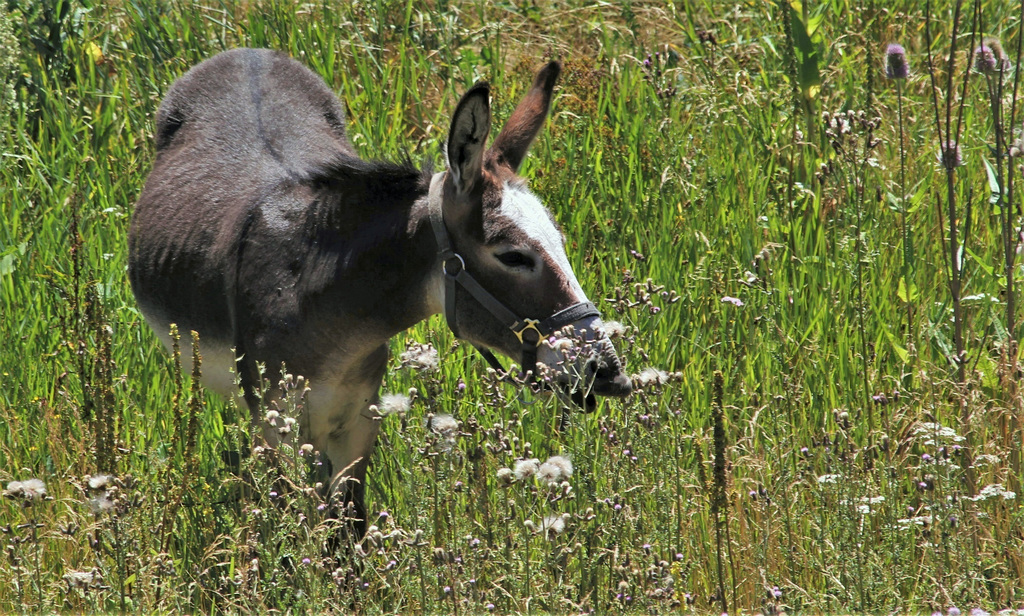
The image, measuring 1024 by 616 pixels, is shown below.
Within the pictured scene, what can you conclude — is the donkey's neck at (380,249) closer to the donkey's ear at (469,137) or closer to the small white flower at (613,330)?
the donkey's ear at (469,137)

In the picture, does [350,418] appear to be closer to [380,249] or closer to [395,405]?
[380,249]

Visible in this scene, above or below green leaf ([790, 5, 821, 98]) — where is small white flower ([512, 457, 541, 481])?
below

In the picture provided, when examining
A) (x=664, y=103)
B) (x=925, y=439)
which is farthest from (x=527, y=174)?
(x=925, y=439)

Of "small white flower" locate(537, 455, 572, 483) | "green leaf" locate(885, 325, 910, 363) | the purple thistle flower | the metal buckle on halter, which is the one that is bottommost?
"green leaf" locate(885, 325, 910, 363)

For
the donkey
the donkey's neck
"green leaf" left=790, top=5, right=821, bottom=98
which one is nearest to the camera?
the donkey

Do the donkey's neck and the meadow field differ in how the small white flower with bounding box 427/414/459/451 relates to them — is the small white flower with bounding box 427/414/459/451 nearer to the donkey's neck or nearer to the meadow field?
the meadow field

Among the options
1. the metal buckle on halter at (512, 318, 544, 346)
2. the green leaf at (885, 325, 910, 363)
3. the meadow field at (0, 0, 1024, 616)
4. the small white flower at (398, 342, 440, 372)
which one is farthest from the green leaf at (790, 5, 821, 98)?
the small white flower at (398, 342, 440, 372)

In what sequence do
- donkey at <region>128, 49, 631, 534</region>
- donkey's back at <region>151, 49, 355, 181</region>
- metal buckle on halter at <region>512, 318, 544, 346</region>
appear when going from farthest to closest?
donkey's back at <region>151, 49, 355, 181</region>
donkey at <region>128, 49, 631, 534</region>
metal buckle on halter at <region>512, 318, 544, 346</region>

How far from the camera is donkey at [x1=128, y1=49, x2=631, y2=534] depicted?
3.17 meters

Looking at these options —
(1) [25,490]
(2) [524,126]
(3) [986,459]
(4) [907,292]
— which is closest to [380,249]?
(2) [524,126]

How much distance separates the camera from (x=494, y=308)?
3229mm

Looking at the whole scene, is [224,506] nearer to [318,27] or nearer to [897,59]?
[897,59]

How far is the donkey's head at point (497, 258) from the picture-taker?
3.12m

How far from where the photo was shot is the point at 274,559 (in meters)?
2.57
